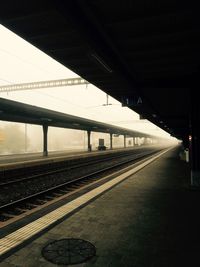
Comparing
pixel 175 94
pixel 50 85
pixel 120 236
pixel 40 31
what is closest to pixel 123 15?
pixel 40 31

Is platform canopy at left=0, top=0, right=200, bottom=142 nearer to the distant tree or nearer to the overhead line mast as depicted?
the overhead line mast

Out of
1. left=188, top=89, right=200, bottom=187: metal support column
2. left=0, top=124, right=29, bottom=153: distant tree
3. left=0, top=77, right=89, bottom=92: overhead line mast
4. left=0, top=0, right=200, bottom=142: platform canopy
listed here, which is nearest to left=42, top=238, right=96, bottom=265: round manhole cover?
left=0, top=0, right=200, bottom=142: platform canopy

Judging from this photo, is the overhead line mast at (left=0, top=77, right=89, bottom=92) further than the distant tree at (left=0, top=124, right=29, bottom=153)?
No

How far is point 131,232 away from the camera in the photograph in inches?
227

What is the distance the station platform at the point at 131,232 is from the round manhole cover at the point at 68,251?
94 millimetres

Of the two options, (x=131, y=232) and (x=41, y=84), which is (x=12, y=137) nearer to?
(x=41, y=84)

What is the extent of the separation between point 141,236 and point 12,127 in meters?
113

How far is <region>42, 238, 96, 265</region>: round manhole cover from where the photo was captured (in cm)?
458

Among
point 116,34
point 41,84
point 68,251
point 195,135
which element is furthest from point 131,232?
point 41,84

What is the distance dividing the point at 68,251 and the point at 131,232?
1615 mm

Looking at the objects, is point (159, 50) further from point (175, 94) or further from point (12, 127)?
point (12, 127)

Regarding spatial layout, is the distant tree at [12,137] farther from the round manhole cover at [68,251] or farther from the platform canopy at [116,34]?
the round manhole cover at [68,251]

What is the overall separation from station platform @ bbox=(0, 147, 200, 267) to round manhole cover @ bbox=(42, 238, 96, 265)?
94 mm

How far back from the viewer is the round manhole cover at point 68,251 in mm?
4580
